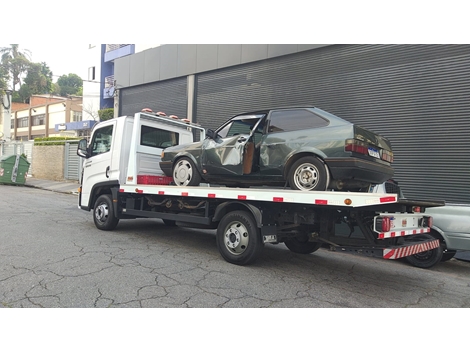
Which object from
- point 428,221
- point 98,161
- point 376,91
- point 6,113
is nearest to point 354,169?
point 428,221

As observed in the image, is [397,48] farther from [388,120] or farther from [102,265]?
[102,265]

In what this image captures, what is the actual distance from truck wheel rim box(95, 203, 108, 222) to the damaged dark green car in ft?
6.44

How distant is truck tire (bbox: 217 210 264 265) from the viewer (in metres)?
5.02

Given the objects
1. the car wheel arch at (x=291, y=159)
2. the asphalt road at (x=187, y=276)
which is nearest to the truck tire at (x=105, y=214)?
the asphalt road at (x=187, y=276)

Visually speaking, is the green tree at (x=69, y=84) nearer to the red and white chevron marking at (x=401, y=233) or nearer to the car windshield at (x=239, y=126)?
the car windshield at (x=239, y=126)

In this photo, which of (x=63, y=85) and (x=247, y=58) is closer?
(x=247, y=58)

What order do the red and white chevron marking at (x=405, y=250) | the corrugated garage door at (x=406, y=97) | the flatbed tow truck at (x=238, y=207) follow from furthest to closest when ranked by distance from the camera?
the corrugated garage door at (x=406, y=97), the flatbed tow truck at (x=238, y=207), the red and white chevron marking at (x=405, y=250)

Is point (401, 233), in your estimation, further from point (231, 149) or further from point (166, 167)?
point (166, 167)

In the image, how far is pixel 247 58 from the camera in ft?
41.5

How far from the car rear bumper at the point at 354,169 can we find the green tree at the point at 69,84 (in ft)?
245

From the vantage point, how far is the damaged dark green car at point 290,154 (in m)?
4.68

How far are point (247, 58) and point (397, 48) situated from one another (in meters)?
5.01

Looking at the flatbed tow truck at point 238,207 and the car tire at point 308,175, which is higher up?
the car tire at point 308,175
